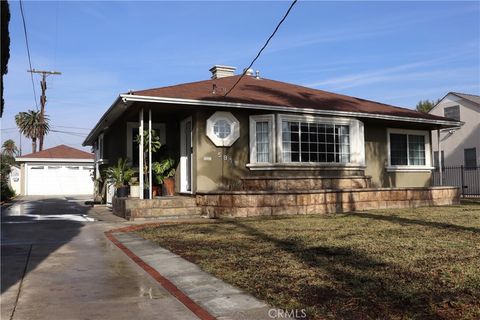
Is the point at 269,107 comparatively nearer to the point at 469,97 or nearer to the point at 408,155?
the point at 408,155

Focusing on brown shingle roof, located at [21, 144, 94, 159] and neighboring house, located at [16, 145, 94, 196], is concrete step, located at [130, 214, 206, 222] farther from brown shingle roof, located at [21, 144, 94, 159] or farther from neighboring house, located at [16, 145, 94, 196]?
brown shingle roof, located at [21, 144, 94, 159]

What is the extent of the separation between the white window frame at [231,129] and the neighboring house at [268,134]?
3 centimetres

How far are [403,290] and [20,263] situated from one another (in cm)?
557

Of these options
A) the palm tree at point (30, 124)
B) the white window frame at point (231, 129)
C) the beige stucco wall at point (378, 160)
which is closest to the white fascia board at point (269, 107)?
the white window frame at point (231, 129)

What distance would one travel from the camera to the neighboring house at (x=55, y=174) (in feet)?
121

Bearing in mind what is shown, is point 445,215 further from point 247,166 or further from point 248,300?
point 248,300

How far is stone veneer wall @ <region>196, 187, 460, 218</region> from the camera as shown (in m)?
13.4

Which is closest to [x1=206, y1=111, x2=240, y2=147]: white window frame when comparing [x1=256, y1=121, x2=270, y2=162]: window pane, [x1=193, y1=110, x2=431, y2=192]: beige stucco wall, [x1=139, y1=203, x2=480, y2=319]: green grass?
[x1=193, y1=110, x2=431, y2=192]: beige stucco wall

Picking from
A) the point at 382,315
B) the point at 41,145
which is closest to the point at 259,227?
the point at 382,315

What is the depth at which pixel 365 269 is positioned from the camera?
620 centimetres

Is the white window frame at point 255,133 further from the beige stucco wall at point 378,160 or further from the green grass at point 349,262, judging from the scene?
the beige stucco wall at point 378,160

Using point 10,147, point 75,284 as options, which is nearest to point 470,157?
point 75,284

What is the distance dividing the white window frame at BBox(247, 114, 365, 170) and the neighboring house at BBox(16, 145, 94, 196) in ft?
80.1

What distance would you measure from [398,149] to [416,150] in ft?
3.37
